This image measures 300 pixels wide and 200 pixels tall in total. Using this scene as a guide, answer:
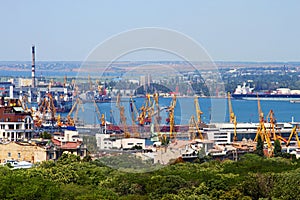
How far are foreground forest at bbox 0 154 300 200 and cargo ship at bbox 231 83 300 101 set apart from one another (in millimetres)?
42097

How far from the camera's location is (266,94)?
5762cm

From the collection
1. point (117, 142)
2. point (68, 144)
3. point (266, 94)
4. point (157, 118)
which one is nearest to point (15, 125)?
point (68, 144)

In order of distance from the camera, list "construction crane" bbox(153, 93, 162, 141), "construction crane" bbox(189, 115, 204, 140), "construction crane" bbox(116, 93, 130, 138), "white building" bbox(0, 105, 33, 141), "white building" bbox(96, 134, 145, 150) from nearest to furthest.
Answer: "white building" bbox(96, 134, 145, 150) < "white building" bbox(0, 105, 33, 141) < "construction crane" bbox(116, 93, 130, 138) < "construction crane" bbox(153, 93, 162, 141) < "construction crane" bbox(189, 115, 204, 140)

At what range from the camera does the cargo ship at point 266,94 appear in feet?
183

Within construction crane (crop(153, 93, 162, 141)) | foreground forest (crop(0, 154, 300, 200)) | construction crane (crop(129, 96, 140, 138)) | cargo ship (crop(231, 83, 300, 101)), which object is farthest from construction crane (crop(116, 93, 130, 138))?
cargo ship (crop(231, 83, 300, 101))

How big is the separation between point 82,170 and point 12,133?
6.52 meters

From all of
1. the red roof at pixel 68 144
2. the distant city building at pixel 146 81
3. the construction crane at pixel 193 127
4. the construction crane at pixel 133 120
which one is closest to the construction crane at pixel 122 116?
the construction crane at pixel 133 120

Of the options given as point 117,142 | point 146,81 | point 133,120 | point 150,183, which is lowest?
point 150,183

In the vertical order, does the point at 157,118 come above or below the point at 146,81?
below

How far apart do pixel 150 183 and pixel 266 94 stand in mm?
46744

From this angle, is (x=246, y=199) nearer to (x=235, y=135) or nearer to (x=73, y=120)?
(x=235, y=135)

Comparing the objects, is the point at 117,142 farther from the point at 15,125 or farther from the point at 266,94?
the point at 266,94

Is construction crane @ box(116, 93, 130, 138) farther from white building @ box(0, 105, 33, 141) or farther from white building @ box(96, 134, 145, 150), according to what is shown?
white building @ box(0, 105, 33, 141)

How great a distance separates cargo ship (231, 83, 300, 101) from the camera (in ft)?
183
